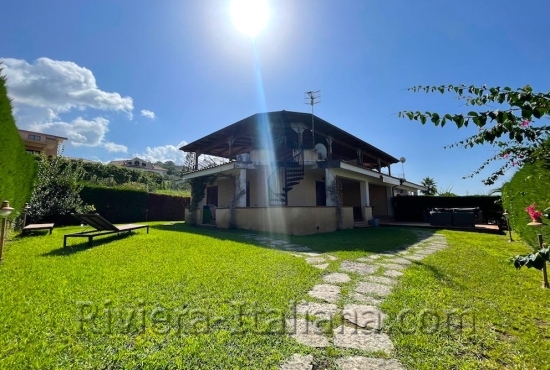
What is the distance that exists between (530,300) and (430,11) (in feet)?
19.7

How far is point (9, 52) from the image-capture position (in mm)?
5531

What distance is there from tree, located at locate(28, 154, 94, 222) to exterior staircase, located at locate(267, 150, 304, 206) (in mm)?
8676

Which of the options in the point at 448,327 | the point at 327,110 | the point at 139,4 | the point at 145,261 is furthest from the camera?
the point at 327,110

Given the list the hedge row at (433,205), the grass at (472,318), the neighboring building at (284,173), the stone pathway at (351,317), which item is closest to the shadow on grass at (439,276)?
the grass at (472,318)

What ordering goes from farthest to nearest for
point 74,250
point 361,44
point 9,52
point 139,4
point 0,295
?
1. point 361,44
2. point 139,4
3. point 9,52
4. point 74,250
5. point 0,295

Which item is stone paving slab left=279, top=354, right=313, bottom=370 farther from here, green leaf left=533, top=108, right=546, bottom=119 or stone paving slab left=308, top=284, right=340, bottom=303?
green leaf left=533, top=108, right=546, bottom=119

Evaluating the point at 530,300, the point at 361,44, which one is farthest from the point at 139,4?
the point at 530,300

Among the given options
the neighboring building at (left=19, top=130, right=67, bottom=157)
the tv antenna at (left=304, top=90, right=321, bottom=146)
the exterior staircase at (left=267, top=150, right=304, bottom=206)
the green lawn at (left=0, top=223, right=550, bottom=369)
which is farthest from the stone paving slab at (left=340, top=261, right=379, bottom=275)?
the neighboring building at (left=19, top=130, right=67, bottom=157)

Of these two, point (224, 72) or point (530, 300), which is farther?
point (224, 72)

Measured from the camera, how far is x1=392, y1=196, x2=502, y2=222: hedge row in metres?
14.3

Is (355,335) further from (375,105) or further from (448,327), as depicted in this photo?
(375,105)

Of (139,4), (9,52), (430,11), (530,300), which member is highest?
(139,4)

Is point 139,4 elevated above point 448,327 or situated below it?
above

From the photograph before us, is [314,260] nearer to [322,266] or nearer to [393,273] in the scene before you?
[322,266]
